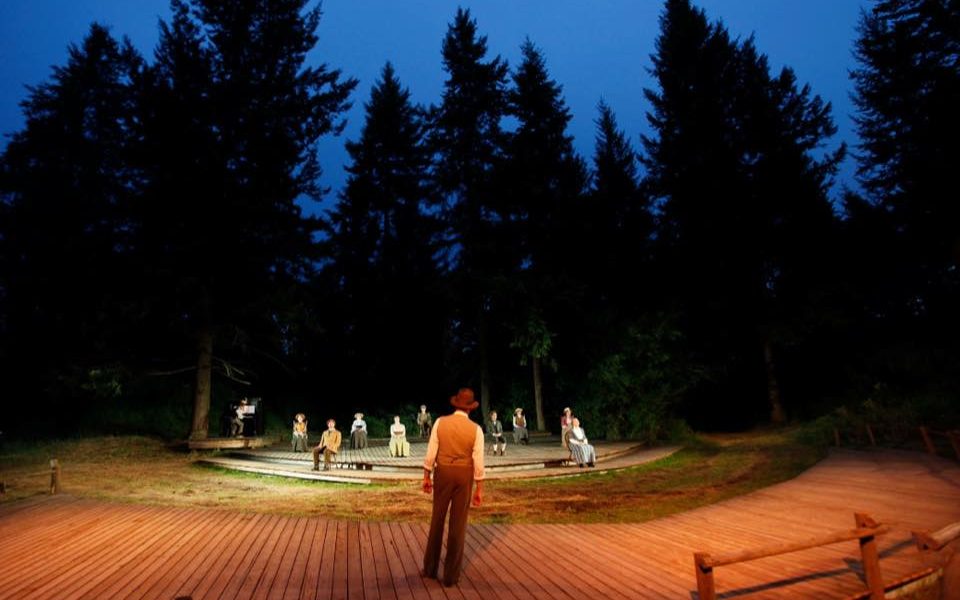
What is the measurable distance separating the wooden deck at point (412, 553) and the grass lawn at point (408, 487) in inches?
49.7

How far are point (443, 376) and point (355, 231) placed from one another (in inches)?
387

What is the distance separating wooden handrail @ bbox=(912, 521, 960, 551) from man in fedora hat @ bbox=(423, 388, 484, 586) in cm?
450

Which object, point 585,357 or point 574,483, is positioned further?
point 585,357

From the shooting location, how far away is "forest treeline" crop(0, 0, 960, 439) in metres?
18.6

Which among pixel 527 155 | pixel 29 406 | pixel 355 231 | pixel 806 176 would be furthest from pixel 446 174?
pixel 29 406

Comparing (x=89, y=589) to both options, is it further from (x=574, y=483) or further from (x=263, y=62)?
(x=263, y=62)

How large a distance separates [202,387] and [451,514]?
55.8ft

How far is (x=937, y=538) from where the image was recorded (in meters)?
5.06

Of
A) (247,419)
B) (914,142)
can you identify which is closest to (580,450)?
(247,419)

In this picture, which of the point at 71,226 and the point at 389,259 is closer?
the point at 71,226

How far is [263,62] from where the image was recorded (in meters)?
20.3

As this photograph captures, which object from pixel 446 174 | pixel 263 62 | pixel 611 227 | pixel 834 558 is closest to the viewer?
pixel 834 558

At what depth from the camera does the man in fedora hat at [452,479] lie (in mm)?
4777

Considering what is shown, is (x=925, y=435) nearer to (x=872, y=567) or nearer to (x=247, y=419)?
(x=872, y=567)
